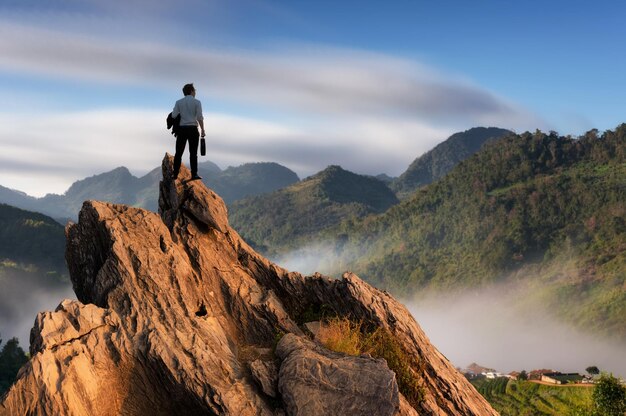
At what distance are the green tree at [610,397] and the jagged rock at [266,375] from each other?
3441 centimetres

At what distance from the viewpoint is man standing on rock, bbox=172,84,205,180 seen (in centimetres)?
1798

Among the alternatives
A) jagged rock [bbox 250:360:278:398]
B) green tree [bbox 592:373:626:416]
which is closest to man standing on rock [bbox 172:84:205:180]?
jagged rock [bbox 250:360:278:398]

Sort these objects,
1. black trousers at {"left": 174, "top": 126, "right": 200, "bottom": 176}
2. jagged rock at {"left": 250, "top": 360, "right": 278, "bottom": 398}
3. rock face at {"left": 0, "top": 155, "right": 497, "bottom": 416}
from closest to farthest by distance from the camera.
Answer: rock face at {"left": 0, "top": 155, "right": 497, "bottom": 416} < jagged rock at {"left": 250, "top": 360, "right": 278, "bottom": 398} < black trousers at {"left": 174, "top": 126, "right": 200, "bottom": 176}

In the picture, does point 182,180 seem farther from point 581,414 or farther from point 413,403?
point 581,414

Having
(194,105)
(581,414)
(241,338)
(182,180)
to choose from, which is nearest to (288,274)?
(241,338)

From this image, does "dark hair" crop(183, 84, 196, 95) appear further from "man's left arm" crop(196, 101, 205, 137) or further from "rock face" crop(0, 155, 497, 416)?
"rock face" crop(0, 155, 497, 416)

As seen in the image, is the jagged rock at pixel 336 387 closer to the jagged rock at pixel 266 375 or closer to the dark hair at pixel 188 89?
the jagged rock at pixel 266 375

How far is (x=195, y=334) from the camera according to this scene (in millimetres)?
13844

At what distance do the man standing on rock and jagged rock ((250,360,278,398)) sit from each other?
720 cm

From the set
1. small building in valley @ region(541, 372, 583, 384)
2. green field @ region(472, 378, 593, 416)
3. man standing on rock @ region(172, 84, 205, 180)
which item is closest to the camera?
man standing on rock @ region(172, 84, 205, 180)

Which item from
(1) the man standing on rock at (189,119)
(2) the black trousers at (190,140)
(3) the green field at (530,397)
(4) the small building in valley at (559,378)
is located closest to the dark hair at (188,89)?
(1) the man standing on rock at (189,119)

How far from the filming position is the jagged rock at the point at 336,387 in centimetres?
1266

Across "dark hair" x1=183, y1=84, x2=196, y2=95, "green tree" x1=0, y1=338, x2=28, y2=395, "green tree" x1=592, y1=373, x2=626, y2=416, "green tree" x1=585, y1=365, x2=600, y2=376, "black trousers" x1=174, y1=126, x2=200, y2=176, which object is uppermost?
"dark hair" x1=183, y1=84, x2=196, y2=95

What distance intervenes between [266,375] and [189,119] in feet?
27.3
